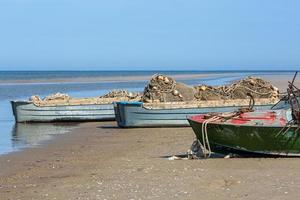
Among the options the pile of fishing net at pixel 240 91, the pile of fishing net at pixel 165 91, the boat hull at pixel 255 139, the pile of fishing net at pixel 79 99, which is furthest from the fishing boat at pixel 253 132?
the pile of fishing net at pixel 79 99

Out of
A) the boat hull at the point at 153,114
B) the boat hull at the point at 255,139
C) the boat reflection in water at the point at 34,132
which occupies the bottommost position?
the boat reflection in water at the point at 34,132

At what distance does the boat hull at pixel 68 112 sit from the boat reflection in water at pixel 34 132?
466mm

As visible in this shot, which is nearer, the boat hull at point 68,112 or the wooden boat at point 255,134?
the wooden boat at point 255,134

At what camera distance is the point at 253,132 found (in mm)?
11273

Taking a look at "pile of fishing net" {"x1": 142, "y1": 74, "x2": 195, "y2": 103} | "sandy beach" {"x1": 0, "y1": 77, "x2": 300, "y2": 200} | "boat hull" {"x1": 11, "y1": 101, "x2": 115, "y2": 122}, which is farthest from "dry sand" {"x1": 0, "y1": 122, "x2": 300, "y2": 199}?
"boat hull" {"x1": 11, "y1": 101, "x2": 115, "y2": 122}

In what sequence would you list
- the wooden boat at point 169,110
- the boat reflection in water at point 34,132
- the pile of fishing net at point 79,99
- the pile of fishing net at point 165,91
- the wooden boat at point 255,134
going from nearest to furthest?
the wooden boat at point 255,134 → the boat reflection in water at point 34,132 → the wooden boat at point 169,110 → the pile of fishing net at point 165,91 → the pile of fishing net at point 79,99

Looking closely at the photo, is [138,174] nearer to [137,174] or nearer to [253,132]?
[137,174]

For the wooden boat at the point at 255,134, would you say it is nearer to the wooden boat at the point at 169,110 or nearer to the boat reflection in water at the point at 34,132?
the boat reflection in water at the point at 34,132

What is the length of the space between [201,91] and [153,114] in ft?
6.78

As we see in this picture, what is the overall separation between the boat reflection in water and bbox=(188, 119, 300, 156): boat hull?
236 inches

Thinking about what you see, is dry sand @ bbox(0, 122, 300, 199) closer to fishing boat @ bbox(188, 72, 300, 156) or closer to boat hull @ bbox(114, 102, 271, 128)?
fishing boat @ bbox(188, 72, 300, 156)

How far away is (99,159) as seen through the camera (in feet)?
42.4

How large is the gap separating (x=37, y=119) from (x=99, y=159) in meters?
10.6

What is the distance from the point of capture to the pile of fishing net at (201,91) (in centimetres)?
2019
